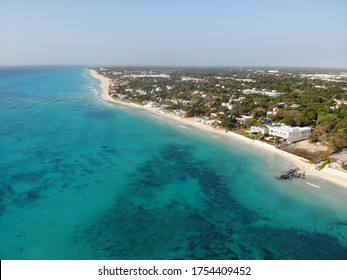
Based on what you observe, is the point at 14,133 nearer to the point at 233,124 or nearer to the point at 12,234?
the point at 12,234

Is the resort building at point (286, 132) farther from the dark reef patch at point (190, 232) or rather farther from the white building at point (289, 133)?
the dark reef patch at point (190, 232)

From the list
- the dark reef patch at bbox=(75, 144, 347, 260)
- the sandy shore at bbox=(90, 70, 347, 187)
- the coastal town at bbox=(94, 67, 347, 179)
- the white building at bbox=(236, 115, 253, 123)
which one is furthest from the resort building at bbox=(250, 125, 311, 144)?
the dark reef patch at bbox=(75, 144, 347, 260)

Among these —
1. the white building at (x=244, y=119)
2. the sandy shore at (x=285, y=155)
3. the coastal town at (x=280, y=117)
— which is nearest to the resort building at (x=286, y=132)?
the coastal town at (x=280, y=117)

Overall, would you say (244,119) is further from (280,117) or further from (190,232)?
(190,232)

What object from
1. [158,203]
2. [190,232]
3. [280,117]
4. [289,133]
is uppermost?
[289,133]

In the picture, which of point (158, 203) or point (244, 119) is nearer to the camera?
point (158, 203)

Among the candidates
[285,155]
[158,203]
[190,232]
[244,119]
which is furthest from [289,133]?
[190,232]

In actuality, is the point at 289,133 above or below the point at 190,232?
above

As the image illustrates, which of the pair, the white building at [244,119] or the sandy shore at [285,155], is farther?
the white building at [244,119]
